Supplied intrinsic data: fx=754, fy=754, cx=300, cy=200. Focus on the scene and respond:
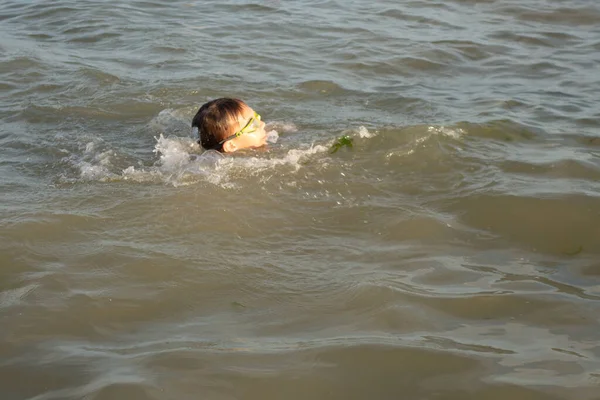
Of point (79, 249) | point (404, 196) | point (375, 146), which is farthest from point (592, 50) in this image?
point (79, 249)

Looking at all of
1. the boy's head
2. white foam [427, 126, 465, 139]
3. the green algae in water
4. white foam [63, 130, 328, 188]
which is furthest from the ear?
white foam [427, 126, 465, 139]

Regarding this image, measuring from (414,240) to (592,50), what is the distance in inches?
196

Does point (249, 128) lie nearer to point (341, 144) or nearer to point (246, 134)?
point (246, 134)

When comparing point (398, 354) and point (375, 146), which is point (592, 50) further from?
point (398, 354)

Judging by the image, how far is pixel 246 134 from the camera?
582 centimetres

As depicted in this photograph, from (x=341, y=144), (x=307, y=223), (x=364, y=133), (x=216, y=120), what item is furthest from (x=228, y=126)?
(x=307, y=223)

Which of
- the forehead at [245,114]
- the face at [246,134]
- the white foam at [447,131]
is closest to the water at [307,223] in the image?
the white foam at [447,131]

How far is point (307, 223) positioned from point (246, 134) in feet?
5.30

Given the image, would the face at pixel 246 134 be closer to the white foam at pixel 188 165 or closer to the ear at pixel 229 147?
the ear at pixel 229 147

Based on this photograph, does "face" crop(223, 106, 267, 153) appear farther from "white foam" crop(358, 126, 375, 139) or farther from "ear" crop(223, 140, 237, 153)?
"white foam" crop(358, 126, 375, 139)

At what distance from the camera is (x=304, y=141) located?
5840mm

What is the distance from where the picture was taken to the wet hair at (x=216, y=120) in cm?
578

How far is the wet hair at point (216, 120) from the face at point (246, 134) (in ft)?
0.13

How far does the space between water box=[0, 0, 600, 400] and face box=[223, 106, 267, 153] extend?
149 millimetres
